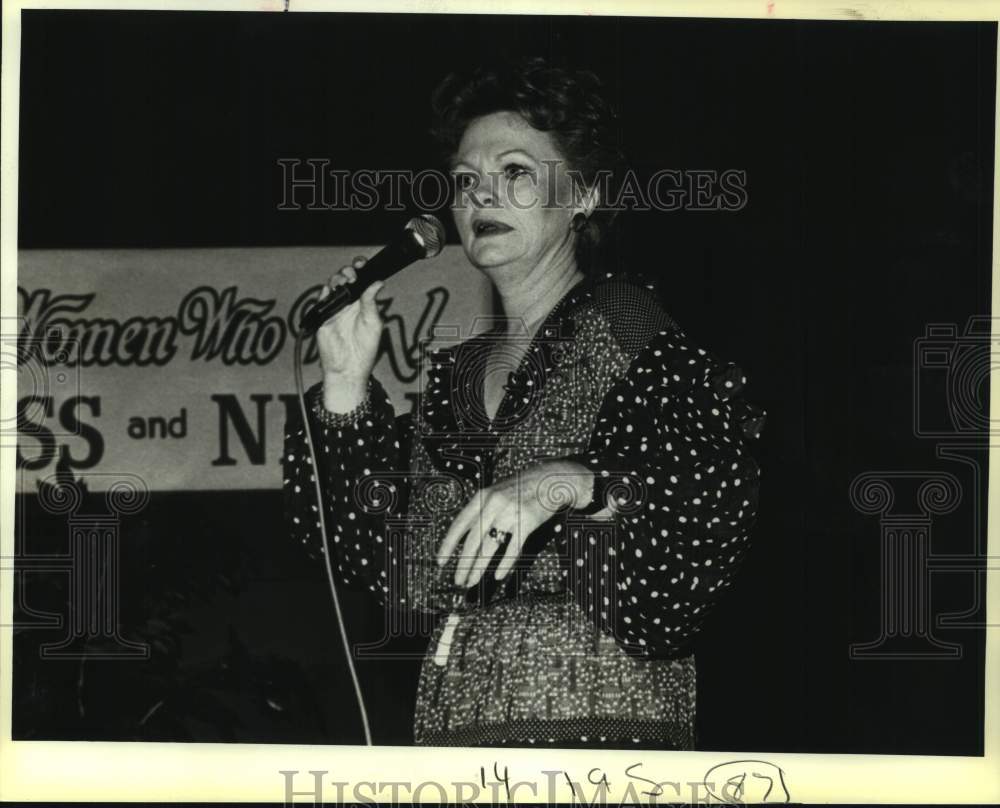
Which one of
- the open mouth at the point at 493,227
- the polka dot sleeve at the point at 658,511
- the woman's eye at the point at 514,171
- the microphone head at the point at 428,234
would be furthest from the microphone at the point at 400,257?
the polka dot sleeve at the point at 658,511

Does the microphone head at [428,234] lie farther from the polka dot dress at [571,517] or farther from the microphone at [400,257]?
the polka dot dress at [571,517]

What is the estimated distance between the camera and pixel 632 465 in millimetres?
2354

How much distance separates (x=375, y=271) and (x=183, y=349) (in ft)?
1.81

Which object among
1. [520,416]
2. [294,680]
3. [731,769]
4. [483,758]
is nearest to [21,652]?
[294,680]

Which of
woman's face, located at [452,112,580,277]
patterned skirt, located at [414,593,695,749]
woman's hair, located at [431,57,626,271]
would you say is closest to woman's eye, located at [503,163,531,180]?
woman's face, located at [452,112,580,277]

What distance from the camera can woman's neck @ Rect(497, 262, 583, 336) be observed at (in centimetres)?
241

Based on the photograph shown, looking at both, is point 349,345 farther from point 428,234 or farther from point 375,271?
point 428,234

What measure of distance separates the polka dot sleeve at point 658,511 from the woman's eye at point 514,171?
1.82ft

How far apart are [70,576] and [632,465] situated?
59.6 inches

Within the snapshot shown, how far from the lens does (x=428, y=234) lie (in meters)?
2.42

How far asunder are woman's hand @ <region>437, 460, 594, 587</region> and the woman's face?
540mm

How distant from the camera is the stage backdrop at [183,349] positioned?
7.93 feet

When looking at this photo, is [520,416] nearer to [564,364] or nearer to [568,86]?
[564,364]

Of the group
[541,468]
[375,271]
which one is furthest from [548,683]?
→ [375,271]
